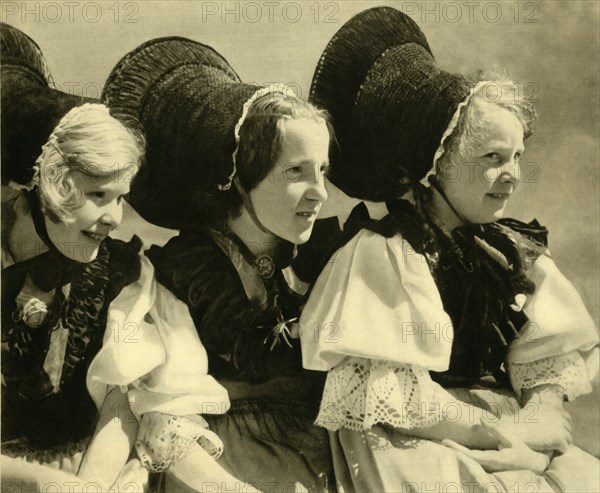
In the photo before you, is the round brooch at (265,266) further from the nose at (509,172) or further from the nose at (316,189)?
the nose at (509,172)

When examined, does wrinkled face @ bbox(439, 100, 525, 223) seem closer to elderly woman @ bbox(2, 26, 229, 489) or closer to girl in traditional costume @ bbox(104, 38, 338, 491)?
girl in traditional costume @ bbox(104, 38, 338, 491)

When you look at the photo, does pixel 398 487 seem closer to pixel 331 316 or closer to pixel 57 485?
pixel 331 316

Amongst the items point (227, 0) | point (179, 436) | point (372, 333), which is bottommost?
point (179, 436)

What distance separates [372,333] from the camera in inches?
103

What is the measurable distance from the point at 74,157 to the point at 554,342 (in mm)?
1238

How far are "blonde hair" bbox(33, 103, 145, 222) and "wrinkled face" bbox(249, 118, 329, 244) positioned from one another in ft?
1.11

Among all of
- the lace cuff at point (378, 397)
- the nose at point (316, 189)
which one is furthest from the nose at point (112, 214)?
the lace cuff at point (378, 397)

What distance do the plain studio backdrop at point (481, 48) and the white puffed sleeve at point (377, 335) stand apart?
34 cm

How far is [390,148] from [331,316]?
42 centimetres

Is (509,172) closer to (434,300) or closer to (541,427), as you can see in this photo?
(434,300)

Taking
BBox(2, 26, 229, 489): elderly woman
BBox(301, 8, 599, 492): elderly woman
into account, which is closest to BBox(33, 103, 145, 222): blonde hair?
BBox(2, 26, 229, 489): elderly woman

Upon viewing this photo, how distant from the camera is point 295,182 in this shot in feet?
8.65

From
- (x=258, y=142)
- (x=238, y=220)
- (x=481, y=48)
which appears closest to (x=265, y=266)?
(x=238, y=220)

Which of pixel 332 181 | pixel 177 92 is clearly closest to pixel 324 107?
pixel 332 181
